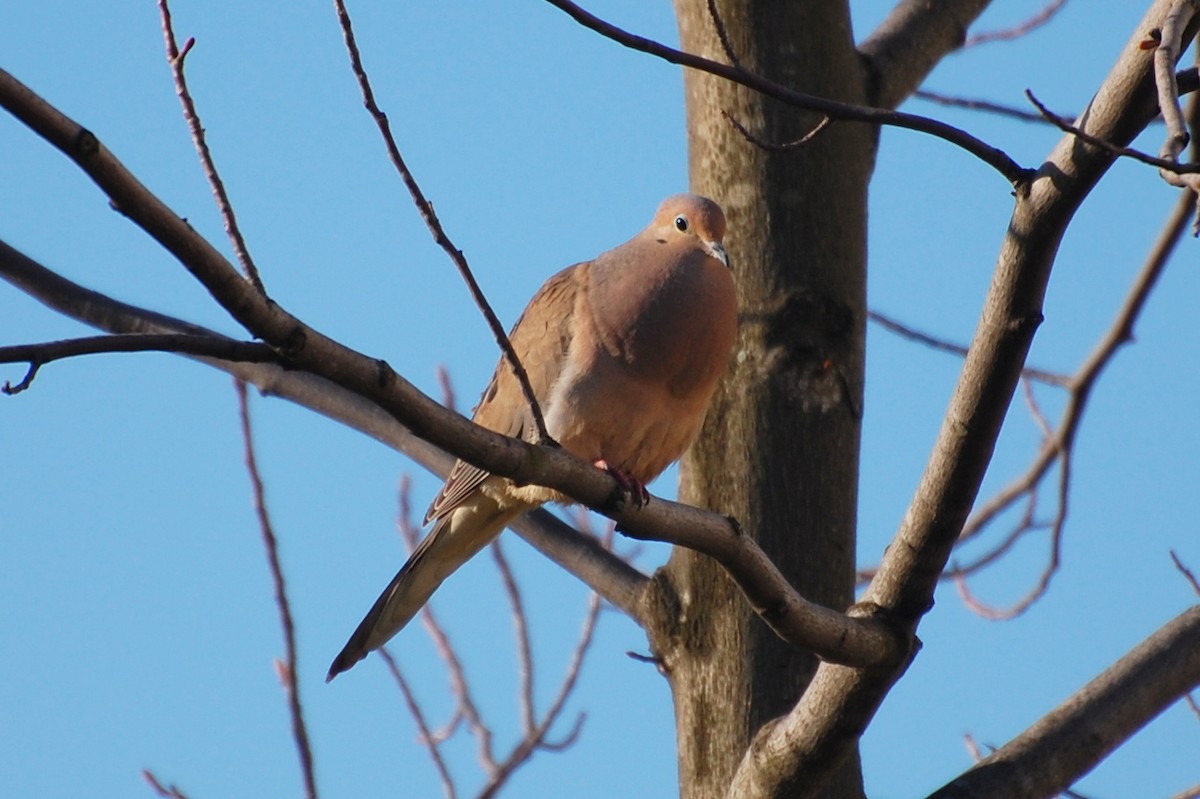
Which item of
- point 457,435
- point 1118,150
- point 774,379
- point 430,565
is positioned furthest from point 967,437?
point 430,565

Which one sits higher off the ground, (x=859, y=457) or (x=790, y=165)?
(x=790, y=165)

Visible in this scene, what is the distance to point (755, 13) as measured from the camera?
3.50m

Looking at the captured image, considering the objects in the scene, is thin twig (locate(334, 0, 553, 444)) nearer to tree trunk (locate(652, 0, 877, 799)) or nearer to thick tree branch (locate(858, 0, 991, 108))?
tree trunk (locate(652, 0, 877, 799))

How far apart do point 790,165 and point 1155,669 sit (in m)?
1.37

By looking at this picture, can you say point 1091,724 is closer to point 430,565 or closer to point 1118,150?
point 1118,150

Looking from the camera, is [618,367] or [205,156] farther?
[618,367]

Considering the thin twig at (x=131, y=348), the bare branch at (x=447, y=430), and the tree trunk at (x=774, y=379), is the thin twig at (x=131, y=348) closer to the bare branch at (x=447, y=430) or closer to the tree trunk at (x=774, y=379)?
the bare branch at (x=447, y=430)

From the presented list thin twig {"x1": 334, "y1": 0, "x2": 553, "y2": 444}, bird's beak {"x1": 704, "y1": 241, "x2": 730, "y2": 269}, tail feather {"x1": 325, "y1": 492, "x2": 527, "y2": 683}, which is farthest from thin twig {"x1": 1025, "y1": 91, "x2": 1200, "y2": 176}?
tail feather {"x1": 325, "y1": 492, "x2": 527, "y2": 683}

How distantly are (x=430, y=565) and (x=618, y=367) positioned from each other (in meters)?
0.80

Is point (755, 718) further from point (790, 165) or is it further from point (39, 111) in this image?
point (39, 111)

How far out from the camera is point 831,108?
6.94 feet

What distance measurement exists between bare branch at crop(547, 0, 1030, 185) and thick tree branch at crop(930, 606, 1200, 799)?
3.81 feet

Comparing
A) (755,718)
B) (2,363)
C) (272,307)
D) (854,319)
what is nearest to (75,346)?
(2,363)

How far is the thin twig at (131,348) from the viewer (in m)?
1.66
